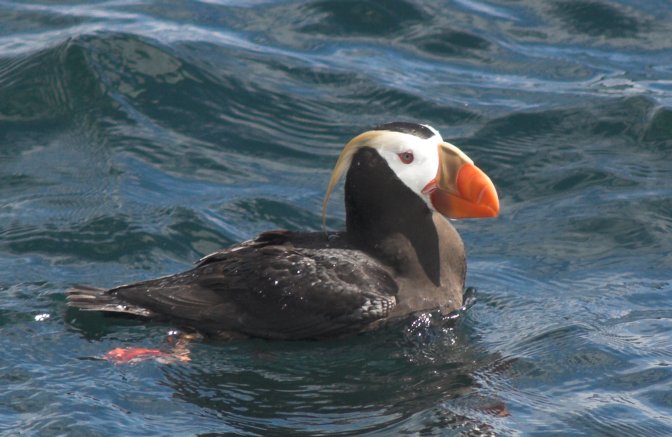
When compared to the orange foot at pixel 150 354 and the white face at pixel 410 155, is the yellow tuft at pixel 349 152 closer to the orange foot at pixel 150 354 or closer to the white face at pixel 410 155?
the white face at pixel 410 155

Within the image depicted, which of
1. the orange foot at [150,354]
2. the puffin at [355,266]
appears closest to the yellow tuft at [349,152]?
the puffin at [355,266]

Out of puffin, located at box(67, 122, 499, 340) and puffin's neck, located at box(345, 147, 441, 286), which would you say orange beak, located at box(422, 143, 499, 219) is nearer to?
puffin, located at box(67, 122, 499, 340)

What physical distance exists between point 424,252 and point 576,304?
1.14 meters

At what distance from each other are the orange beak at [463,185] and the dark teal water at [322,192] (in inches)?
27.0

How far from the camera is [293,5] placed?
40.4 ft

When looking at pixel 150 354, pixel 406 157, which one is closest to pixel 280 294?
pixel 150 354

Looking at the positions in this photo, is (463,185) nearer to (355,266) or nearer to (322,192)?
(355,266)

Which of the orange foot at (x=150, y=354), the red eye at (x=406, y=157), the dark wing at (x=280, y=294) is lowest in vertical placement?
the orange foot at (x=150, y=354)

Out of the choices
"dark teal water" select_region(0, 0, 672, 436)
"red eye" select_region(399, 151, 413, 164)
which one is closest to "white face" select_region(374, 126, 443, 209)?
"red eye" select_region(399, 151, 413, 164)

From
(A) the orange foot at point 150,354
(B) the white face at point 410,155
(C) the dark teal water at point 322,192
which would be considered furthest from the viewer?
(B) the white face at point 410,155

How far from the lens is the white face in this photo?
7.03 meters

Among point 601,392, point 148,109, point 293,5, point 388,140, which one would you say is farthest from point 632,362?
point 293,5

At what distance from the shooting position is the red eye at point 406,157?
7051 mm

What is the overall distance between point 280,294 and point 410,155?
1081 millimetres
